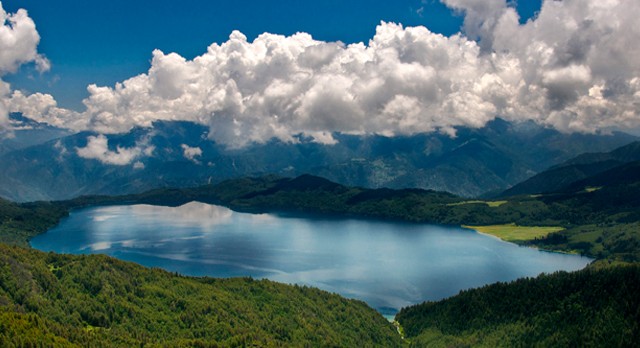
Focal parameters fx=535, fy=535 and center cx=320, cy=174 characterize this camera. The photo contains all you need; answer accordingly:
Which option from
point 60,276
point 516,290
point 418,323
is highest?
point 60,276

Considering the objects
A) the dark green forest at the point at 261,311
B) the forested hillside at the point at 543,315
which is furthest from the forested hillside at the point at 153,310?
the forested hillside at the point at 543,315

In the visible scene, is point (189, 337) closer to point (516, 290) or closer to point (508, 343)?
point (508, 343)

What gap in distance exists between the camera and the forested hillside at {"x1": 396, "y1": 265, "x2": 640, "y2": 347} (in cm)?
10925

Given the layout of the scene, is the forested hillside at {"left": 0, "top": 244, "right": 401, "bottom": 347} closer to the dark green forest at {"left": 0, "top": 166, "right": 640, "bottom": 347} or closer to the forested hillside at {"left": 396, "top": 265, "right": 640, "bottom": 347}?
the dark green forest at {"left": 0, "top": 166, "right": 640, "bottom": 347}

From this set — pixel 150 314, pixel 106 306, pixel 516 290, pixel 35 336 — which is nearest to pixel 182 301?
pixel 150 314

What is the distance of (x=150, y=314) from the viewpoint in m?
109

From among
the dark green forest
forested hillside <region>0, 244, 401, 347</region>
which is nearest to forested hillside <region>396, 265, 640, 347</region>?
the dark green forest

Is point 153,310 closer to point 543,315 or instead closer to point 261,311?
point 261,311

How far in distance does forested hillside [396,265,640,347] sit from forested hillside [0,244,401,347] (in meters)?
13.1

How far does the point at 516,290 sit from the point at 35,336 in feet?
359

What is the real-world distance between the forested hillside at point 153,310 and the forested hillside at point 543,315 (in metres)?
13.1

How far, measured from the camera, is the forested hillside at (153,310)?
304 feet

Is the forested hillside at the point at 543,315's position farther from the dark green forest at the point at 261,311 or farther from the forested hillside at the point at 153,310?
the forested hillside at the point at 153,310

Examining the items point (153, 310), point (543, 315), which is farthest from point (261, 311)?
point (543, 315)
